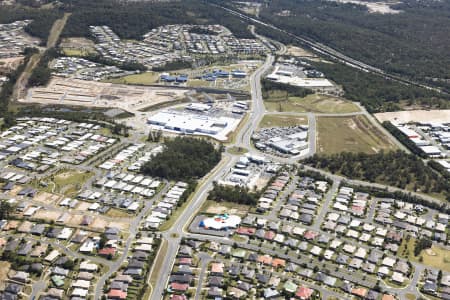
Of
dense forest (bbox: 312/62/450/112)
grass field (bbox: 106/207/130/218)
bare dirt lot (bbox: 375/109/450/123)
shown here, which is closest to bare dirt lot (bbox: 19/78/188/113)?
dense forest (bbox: 312/62/450/112)

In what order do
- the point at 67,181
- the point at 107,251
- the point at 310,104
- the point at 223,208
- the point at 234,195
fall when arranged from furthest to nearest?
the point at 310,104 < the point at 67,181 < the point at 234,195 < the point at 223,208 < the point at 107,251

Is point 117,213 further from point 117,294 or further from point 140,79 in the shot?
point 140,79

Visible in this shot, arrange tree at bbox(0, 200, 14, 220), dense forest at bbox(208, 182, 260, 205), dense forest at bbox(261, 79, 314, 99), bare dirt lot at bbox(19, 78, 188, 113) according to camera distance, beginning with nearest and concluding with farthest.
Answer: tree at bbox(0, 200, 14, 220), dense forest at bbox(208, 182, 260, 205), bare dirt lot at bbox(19, 78, 188, 113), dense forest at bbox(261, 79, 314, 99)

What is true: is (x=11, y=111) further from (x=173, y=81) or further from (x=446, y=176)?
(x=446, y=176)

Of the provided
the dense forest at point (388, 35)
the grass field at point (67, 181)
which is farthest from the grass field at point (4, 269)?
the dense forest at point (388, 35)

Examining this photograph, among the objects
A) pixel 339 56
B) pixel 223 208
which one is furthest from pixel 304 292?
pixel 339 56

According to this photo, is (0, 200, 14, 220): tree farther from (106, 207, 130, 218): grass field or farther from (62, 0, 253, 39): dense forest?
(62, 0, 253, 39): dense forest
